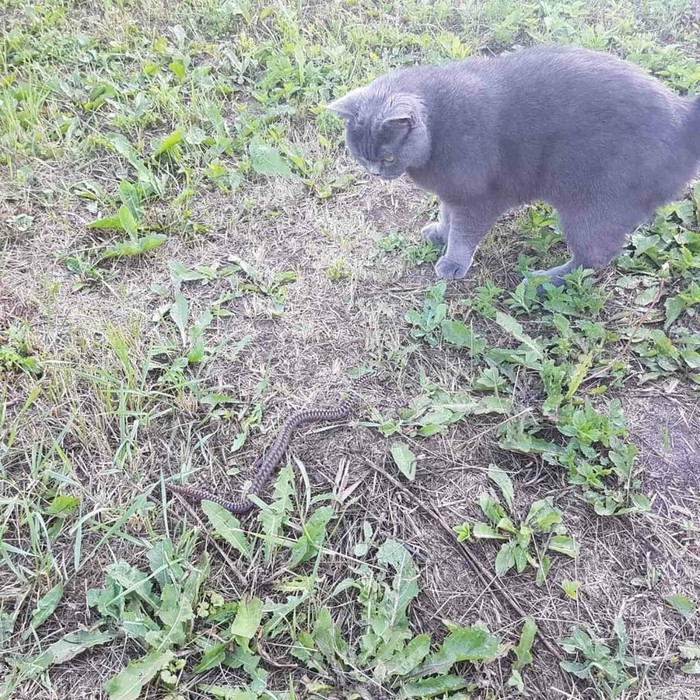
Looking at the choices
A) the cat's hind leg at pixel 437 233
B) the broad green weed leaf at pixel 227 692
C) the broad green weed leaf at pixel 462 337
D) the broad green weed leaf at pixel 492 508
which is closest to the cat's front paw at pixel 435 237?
the cat's hind leg at pixel 437 233

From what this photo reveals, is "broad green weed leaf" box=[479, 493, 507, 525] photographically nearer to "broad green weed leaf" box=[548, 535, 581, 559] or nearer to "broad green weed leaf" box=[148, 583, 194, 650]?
"broad green weed leaf" box=[548, 535, 581, 559]

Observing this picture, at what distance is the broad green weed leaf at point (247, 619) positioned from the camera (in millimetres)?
1513

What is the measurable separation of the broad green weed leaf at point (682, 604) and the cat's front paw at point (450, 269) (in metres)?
1.35

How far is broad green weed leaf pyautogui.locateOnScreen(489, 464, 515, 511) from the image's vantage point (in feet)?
5.92

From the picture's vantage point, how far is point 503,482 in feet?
6.01

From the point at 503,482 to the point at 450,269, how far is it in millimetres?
957

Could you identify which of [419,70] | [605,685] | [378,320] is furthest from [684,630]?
[419,70]

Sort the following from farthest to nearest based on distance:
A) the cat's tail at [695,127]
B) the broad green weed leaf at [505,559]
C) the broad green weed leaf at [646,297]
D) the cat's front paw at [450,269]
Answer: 1. the cat's front paw at [450,269]
2. the broad green weed leaf at [646,297]
3. the cat's tail at [695,127]
4. the broad green weed leaf at [505,559]

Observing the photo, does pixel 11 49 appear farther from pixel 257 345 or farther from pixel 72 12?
pixel 257 345

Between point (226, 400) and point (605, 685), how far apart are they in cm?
135

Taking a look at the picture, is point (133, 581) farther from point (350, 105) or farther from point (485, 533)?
point (350, 105)

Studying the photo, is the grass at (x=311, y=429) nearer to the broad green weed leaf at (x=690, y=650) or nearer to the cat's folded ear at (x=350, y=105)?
the broad green weed leaf at (x=690, y=650)

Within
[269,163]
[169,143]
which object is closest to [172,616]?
[269,163]

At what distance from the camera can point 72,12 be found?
3623 millimetres
